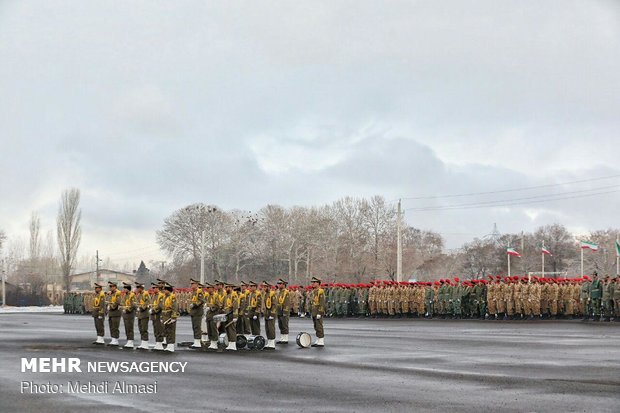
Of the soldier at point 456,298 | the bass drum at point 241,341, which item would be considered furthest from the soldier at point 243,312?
the soldier at point 456,298

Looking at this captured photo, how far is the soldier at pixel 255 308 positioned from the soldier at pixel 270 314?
21cm

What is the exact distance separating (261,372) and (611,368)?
704 centimetres

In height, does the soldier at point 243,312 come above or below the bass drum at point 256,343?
above

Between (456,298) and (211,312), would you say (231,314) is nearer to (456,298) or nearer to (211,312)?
(211,312)

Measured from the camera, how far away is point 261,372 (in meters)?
16.4

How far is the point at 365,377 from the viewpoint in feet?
50.5

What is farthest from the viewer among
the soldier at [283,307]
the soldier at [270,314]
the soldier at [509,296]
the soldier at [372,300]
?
the soldier at [372,300]

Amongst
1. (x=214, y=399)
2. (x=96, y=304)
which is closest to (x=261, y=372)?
(x=214, y=399)

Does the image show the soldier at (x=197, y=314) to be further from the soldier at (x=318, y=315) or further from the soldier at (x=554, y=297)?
the soldier at (x=554, y=297)

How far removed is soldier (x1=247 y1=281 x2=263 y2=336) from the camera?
22750mm

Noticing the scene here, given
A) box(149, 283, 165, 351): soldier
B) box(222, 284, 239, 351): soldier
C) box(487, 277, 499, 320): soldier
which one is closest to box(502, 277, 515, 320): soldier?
box(487, 277, 499, 320): soldier

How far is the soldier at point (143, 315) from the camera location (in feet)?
73.1

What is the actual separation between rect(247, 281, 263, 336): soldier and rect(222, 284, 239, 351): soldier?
1.56 feet

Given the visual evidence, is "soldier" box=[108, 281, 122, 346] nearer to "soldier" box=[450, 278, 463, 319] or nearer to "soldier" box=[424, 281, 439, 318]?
"soldier" box=[450, 278, 463, 319]
